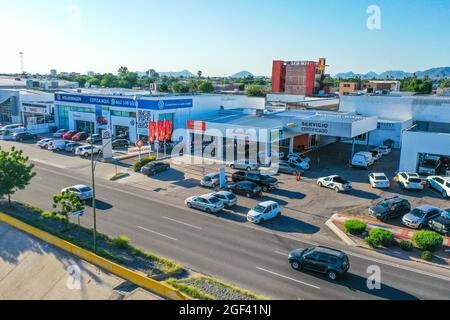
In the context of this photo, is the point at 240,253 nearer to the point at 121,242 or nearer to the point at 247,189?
the point at 121,242

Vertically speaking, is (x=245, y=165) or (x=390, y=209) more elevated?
(x=245, y=165)

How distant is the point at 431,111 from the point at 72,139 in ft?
166

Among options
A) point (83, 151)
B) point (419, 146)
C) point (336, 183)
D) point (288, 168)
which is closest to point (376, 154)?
point (419, 146)

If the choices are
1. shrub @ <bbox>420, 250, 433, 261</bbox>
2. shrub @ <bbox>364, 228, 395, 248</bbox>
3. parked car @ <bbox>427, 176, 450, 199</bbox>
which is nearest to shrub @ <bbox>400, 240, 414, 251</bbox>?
shrub @ <bbox>364, 228, 395, 248</bbox>

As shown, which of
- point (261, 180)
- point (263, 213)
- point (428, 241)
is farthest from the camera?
point (261, 180)

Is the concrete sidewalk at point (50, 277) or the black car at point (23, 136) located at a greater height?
the black car at point (23, 136)

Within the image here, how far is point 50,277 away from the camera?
21.0 meters

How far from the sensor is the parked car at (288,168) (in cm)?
4059

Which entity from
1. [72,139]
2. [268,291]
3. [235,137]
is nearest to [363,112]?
[235,137]

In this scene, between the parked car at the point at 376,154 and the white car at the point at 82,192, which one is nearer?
the white car at the point at 82,192

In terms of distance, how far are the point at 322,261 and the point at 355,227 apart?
661 cm

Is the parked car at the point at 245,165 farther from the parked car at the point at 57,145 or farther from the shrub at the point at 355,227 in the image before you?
the parked car at the point at 57,145

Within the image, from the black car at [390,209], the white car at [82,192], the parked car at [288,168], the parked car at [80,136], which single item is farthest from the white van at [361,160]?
the parked car at [80,136]

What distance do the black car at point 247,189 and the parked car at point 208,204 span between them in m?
4.04
